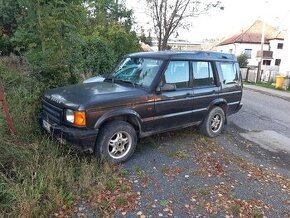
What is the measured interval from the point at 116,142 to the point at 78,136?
73 cm

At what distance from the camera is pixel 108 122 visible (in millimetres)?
4609

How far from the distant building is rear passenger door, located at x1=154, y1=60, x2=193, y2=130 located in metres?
37.6

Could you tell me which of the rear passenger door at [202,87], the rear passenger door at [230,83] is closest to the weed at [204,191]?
the rear passenger door at [202,87]

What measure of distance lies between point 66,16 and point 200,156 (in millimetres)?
5308

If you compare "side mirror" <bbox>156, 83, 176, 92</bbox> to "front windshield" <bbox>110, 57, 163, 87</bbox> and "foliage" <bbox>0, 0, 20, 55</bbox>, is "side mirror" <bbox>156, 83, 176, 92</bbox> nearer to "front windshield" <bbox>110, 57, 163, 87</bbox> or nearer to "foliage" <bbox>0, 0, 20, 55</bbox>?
"front windshield" <bbox>110, 57, 163, 87</bbox>

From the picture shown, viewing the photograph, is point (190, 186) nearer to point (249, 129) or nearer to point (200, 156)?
point (200, 156)

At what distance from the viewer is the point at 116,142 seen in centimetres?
472

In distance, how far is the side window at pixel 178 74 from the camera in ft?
17.7

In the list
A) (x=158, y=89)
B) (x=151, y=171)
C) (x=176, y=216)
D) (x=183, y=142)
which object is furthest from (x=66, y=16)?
(x=176, y=216)

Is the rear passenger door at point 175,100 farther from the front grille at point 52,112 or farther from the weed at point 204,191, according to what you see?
the front grille at point 52,112

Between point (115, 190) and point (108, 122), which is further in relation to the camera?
point (108, 122)

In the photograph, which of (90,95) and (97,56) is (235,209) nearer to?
(90,95)

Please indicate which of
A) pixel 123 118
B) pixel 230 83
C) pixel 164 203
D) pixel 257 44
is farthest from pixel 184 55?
pixel 257 44

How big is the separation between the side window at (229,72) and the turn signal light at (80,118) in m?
3.71
